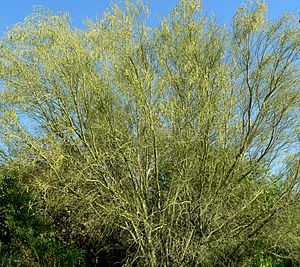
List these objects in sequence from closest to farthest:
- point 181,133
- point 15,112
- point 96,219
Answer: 1. point 15,112
2. point 181,133
3. point 96,219

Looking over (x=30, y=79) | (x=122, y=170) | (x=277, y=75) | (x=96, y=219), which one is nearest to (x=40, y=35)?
(x=30, y=79)

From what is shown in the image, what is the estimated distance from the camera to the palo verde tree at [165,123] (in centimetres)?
930

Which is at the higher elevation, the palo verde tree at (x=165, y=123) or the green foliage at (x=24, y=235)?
the palo verde tree at (x=165, y=123)

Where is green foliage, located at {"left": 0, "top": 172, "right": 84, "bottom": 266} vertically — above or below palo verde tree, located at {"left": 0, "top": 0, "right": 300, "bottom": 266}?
below

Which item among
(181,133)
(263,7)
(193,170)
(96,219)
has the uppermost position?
(263,7)

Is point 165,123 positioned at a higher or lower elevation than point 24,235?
higher

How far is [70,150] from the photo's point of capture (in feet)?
31.7

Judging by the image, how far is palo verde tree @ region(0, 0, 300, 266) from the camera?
30.5ft

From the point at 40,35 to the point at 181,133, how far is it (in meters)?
3.14

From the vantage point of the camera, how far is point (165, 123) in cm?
953

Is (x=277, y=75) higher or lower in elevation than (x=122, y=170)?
higher

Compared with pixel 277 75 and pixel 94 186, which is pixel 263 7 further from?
pixel 94 186

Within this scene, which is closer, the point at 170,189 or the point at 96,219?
the point at 170,189

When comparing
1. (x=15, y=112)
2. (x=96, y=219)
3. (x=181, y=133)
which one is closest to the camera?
(x=15, y=112)
